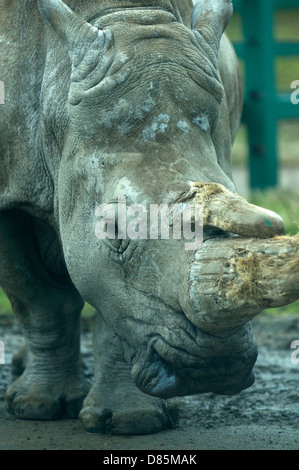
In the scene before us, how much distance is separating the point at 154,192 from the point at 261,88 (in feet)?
22.2

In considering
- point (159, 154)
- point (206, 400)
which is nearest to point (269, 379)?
point (206, 400)

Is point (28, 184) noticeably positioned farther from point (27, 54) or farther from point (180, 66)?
point (180, 66)

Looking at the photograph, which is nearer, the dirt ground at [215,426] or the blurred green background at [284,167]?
the dirt ground at [215,426]

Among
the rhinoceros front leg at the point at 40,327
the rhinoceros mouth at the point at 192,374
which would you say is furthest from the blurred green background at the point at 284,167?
the rhinoceros front leg at the point at 40,327

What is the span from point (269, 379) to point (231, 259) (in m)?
1.99

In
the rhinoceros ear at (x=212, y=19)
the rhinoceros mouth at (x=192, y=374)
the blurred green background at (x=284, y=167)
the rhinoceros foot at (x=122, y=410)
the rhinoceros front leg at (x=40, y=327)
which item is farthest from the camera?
the blurred green background at (x=284, y=167)

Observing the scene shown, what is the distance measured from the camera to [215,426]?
155 inches

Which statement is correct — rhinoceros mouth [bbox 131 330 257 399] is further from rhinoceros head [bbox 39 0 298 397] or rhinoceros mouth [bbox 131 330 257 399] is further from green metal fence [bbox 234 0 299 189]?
green metal fence [bbox 234 0 299 189]

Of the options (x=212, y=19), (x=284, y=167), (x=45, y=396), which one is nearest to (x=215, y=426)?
(x=45, y=396)

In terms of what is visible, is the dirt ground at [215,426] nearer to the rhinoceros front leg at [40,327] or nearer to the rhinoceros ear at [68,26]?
the rhinoceros front leg at [40,327]

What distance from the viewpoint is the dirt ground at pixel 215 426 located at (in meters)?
3.67

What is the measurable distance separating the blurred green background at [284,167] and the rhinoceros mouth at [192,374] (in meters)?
0.48

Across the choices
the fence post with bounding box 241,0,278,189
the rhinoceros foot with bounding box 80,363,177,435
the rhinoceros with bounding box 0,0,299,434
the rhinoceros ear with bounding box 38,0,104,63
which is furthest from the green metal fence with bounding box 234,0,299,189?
the rhinoceros ear with bounding box 38,0,104,63

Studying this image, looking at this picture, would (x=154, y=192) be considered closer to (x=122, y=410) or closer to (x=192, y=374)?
(x=192, y=374)
